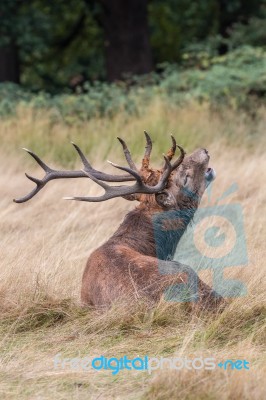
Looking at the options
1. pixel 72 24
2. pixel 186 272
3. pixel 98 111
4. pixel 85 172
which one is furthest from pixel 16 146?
pixel 72 24

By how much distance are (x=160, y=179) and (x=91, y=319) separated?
1063mm

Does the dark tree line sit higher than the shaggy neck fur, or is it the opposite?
the dark tree line

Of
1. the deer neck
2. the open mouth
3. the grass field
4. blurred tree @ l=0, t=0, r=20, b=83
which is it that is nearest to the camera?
the grass field

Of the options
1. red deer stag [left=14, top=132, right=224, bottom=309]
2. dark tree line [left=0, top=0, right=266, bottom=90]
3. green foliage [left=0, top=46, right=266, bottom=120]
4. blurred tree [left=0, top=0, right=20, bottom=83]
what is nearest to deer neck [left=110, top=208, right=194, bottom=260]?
red deer stag [left=14, top=132, right=224, bottom=309]

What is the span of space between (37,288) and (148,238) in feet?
2.57

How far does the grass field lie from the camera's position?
475cm

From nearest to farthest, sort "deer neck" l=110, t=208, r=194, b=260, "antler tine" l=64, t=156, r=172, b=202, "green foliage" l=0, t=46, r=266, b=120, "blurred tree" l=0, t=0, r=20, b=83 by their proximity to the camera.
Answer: "antler tine" l=64, t=156, r=172, b=202
"deer neck" l=110, t=208, r=194, b=260
"green foliage" l=0, t=46, r=266, b=120
"blurred tree" l=0, t=0, r=20, b=83

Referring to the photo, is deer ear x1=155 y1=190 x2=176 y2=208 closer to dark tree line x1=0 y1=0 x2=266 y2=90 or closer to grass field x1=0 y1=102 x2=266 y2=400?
grass field x1=0 y1=102 x2=266 y2=400

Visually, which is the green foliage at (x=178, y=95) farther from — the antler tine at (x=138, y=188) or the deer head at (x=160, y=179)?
the antler tine at (x=138, y=188)

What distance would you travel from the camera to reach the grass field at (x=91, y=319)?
4746 mm

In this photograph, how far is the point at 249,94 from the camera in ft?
44.9

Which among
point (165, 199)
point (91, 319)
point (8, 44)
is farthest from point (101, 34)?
point (91, 319)

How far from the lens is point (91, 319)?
562 cm

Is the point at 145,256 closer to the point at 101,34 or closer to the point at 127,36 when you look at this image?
the point at 127,36
